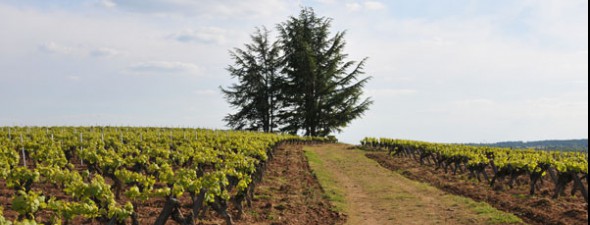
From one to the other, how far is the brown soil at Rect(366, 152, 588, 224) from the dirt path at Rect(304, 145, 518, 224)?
608 mm

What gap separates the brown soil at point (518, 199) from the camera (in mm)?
12148

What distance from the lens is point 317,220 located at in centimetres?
1197

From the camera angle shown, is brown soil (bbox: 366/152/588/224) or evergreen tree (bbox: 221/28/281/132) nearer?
brown soil (bbox: 366/152/588/224)

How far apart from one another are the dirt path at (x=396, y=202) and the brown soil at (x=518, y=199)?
0.61 meters

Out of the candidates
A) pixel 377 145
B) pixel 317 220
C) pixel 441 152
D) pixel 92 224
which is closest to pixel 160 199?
pixel 92 224

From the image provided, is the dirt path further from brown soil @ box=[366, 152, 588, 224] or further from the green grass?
brown soil @ box=[366, 152, 588, 224]

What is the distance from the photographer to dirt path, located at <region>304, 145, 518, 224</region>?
12375mm

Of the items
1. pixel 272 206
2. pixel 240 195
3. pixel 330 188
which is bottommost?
pixel 272 206

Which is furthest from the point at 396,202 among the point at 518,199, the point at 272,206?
the point at 272,206

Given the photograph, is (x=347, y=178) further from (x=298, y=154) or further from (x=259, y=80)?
(x=259, y=80)

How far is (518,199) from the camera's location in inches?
590

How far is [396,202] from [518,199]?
355 centimetres

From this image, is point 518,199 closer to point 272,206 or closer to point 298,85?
point 272,206

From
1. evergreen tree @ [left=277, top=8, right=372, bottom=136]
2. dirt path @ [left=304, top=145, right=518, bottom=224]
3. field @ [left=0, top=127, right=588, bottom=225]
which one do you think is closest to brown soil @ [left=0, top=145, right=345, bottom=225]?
field @ [left=0, top=127, right=588, bottom=225]
